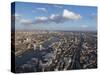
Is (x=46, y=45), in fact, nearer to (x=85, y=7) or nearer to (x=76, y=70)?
(x=76, y=70)

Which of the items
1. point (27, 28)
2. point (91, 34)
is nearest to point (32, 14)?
point (27, 28)

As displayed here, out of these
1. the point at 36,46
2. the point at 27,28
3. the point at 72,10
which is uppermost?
the point at 72,10

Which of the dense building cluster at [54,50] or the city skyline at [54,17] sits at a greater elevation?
the city skyline at [54,17]

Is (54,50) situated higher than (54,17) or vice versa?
(54,17)

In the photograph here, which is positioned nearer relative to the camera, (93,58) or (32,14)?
(32,14)
